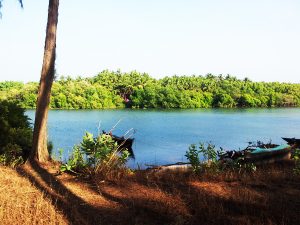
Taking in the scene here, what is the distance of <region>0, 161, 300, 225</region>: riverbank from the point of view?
15.2 feet

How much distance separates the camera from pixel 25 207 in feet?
15.3

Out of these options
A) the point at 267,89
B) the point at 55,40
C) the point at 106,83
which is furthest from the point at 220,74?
the point at 55,40

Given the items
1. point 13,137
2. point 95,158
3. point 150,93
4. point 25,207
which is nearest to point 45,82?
point 95,158

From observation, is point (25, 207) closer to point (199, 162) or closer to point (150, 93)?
point (199, 162)

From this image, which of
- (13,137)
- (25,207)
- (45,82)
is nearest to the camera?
(25,207)

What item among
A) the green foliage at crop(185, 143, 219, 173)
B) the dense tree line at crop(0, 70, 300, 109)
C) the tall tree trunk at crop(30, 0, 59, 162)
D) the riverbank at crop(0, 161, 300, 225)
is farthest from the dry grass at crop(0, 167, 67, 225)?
the dense tree line at crop(0, 70, 300, 109)

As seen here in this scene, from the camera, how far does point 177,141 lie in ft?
121

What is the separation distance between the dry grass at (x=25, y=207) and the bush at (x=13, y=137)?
248 centimetres

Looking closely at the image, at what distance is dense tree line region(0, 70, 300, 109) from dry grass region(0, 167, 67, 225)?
276 ft

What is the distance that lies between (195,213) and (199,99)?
108 metres

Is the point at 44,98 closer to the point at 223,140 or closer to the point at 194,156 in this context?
the point at 194,156

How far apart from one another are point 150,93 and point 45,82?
9389 centimetres

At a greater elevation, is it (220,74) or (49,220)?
(220,74)

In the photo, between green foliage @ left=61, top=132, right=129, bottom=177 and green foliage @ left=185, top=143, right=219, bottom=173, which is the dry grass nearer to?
green foliage @ left=61, top=132, right=129, bottom=177
